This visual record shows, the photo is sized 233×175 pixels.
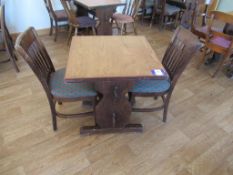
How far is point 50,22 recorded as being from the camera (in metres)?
3.58

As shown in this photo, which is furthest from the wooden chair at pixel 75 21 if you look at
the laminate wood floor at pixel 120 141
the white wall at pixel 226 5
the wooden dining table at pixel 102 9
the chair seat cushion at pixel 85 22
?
the white wall at pixel 226 5

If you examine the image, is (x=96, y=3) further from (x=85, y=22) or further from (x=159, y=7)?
(x=159, y=7)

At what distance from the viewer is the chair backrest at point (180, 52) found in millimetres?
A: 1426

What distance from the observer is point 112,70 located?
1.29 metres

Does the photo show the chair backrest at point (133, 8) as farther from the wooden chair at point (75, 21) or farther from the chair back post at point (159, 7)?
the wooden chair at point (75, 21)

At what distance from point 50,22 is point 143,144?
9.84ft

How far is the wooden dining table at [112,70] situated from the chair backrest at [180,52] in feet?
0.70

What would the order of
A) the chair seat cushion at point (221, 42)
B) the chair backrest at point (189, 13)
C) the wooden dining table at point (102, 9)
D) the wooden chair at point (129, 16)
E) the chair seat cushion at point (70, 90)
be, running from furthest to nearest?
the chair backrest at point (189, 13)
the wooden chair at point (129, 16)
the wooden dining table at point (102, 9)
the chair seat cushion at point (221, 42)
the chair seat cushion at point (70, 90)

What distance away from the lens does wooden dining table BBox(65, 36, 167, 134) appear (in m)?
1.25

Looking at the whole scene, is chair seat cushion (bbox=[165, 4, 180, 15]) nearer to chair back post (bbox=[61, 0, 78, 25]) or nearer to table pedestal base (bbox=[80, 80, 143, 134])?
chair back post (bbox=[61, 0, 78, 25])

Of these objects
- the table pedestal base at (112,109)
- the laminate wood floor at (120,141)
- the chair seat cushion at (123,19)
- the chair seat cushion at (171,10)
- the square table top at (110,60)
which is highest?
the square table top at (110,60)

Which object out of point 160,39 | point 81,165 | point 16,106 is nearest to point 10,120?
point 16,106

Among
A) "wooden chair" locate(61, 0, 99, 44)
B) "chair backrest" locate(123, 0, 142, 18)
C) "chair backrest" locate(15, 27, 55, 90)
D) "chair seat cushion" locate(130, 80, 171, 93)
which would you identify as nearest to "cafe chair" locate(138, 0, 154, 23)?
"chair backrest" locate(123, 0, 142, 18)

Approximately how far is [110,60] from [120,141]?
2.49 ft
